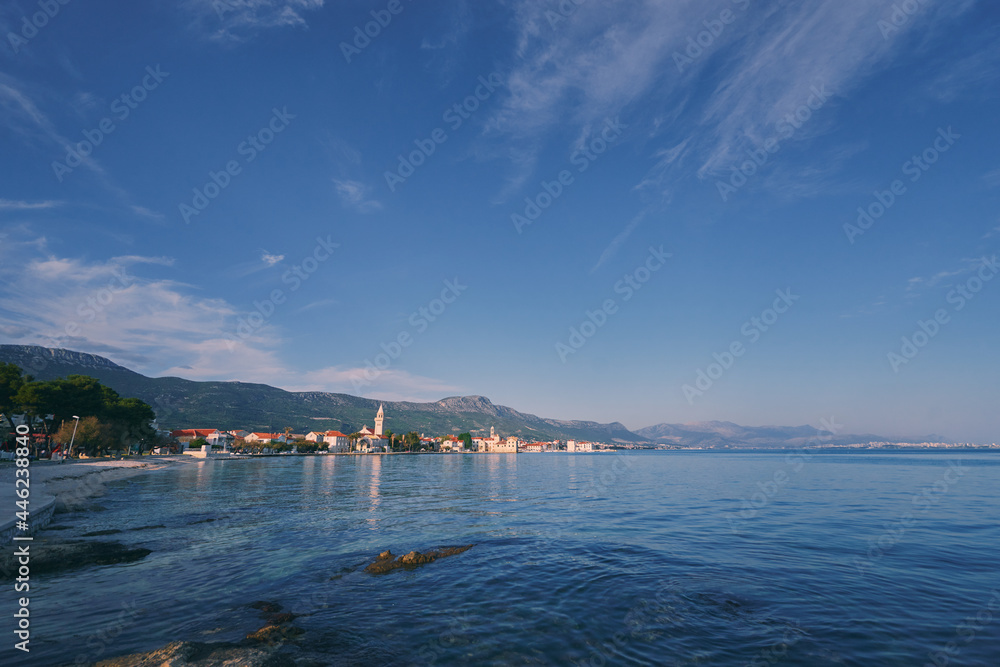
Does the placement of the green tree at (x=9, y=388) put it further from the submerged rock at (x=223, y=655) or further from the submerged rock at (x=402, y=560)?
the submerged rock at (x=223, y=655)

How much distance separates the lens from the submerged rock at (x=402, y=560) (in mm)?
17672

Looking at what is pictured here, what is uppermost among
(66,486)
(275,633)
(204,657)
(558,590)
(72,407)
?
(72,407)

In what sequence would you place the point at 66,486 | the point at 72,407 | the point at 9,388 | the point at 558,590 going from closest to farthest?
the point at 558,590 → the point at 66,486 → the point at 9,388 → the point at 72,407

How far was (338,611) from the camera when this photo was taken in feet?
42.7

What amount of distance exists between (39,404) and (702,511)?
325 feet

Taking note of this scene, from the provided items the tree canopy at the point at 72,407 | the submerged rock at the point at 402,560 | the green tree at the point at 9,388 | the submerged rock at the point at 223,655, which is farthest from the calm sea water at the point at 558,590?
the tree canopy at the point at 72,407

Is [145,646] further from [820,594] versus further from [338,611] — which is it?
[820,594]

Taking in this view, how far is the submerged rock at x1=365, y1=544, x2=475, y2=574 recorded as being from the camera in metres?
17.7

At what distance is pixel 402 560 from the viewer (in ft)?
61.6

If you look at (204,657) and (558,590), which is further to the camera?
(558,590)

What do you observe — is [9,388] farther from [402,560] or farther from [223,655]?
[223,655]

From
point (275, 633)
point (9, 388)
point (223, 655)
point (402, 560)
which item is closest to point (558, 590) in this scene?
point (402, 560)

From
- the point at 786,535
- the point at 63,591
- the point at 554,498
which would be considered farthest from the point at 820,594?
the point at 554,498

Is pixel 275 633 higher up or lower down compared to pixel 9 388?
lower down
